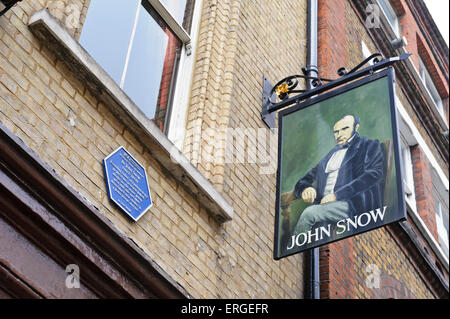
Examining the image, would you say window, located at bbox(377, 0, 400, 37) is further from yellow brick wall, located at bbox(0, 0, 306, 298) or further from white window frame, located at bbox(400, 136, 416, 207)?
yellow brick wall, located at bbox(0, 0, 306, 298)

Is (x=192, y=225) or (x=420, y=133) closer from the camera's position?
(x=192, y=225)

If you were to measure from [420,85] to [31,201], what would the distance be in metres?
10.6

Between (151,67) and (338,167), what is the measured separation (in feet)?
6.45

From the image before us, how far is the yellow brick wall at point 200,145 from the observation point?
15.4 feet

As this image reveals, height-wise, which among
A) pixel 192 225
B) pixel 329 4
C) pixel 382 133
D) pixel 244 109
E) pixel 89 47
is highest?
pixel 329 4

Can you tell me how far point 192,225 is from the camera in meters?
5.77

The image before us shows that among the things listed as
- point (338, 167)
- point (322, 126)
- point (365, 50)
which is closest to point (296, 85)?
point (322, 126)

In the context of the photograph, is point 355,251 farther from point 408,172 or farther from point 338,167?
point 408,172

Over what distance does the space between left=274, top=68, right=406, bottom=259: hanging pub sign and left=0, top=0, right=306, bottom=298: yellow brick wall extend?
2.02ft

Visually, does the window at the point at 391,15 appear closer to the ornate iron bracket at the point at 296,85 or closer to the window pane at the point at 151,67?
the ornate iron bracket at the point at 296,85

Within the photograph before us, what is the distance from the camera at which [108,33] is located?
19.1ft

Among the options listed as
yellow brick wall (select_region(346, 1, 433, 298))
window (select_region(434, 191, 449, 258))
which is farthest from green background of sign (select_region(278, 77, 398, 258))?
window (select_region(434, 191, 449, 258))
